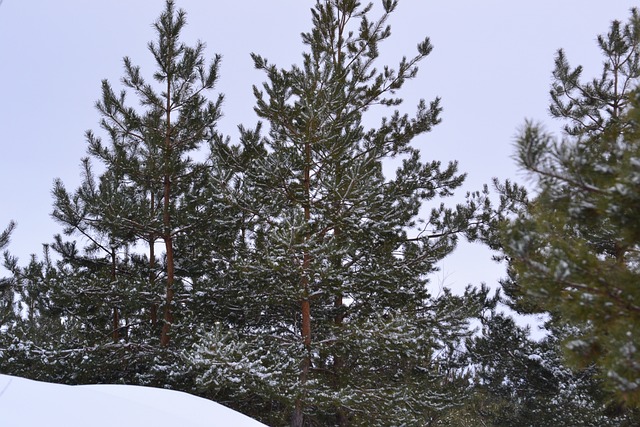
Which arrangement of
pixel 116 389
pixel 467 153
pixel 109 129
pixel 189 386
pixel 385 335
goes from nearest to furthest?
pixel 116 389, pixel 385 335, pixel 189 386, pixel 109 129, pixel 467 153

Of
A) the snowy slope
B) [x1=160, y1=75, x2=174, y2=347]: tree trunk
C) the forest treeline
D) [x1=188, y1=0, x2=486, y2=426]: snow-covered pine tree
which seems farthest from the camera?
[x1=160, y1=75, x2=174, y2=347]: tree trunk

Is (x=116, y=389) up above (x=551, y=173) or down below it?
below

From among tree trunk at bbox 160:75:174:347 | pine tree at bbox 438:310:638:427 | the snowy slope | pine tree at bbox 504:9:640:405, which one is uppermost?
tree trunk at bbox 160:75:174:347

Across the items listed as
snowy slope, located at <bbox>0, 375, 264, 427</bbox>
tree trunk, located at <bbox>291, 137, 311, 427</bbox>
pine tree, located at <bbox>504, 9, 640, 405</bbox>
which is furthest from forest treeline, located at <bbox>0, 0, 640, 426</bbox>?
pine tree, located at <bbox>504, 9, 640, 405</bbox>

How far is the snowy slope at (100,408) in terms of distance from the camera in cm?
305

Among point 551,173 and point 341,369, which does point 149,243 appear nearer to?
point 341,369

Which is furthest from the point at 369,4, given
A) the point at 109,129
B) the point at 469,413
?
the point at 469,413

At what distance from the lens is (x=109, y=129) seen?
1044cm

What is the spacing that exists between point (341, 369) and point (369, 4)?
23.6 ft

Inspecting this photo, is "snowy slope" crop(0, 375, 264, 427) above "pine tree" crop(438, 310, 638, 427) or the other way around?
the other way around

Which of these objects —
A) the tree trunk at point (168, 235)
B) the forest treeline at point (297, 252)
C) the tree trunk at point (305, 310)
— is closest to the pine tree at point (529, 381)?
the forest treeline at point (297, 252)

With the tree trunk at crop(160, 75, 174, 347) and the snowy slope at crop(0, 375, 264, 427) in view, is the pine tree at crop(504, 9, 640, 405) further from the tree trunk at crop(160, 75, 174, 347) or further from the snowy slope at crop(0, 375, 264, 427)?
the tree trunk at crop(160, 75, 174, 347)

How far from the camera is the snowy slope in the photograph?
3.05 metres

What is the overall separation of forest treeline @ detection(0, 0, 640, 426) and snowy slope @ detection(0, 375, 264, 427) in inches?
124
